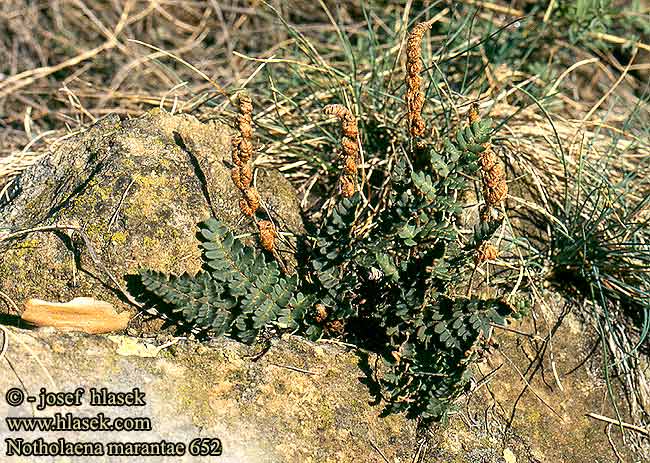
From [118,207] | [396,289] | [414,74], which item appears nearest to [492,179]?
[414,74]

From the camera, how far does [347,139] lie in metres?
1.95

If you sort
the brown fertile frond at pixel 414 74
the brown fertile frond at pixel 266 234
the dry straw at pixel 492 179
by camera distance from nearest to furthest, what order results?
the dry straw at pixel 492 179 → the brown fertile frond at pixel 414 74 → the brown fertile frond at pixel 266 234

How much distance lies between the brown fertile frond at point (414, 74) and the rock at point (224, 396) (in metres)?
0.74

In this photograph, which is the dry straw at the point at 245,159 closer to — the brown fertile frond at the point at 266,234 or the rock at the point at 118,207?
the brown fertile frond at the point at 266,234

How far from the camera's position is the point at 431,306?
6.59ft

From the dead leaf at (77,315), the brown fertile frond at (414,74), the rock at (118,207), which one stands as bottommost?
the dead leaf at (77,315)

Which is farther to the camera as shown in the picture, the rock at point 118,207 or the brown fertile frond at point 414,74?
the rock at point 118,207

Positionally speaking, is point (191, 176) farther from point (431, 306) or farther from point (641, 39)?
point (641, 39)

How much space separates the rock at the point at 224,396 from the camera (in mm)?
1767

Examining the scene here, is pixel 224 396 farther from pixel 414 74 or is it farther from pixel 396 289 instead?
pixel 414 74

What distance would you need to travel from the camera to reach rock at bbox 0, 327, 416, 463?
1767 millimetres

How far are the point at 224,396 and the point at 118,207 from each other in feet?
2.24

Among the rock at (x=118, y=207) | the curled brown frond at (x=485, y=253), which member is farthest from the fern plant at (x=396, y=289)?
the rock at (x=118, y=207)

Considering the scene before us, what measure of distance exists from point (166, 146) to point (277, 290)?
681 mm
